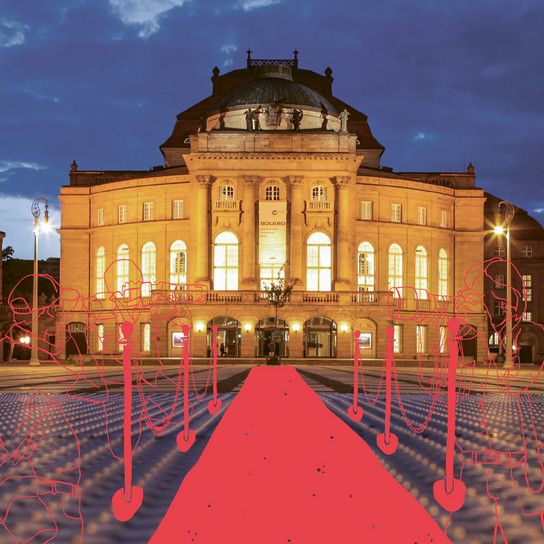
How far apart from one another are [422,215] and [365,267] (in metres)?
9.26

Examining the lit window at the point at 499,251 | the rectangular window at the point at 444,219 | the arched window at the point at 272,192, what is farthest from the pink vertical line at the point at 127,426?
the lit window at the point at 499,251

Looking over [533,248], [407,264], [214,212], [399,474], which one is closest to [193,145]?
[214,212]

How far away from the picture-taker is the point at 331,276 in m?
70.6

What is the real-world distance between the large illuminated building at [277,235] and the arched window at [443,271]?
18cm

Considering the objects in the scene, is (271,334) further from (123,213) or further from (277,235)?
(123,213)

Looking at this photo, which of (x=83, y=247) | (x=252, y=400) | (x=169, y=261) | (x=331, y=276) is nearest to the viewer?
(x=252, y=400)

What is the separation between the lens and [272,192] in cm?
7188

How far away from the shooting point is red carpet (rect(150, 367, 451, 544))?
16.9 feet

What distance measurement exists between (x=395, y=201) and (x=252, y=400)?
204 feet

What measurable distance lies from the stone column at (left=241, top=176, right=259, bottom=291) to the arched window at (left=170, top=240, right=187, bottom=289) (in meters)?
7.93

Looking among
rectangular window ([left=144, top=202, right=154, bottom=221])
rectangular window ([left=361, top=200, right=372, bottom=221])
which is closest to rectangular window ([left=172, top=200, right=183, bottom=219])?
rectangular window ([left=144, top=202, right=154, bottom=221])

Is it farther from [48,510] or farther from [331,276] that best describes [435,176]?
[48,510]

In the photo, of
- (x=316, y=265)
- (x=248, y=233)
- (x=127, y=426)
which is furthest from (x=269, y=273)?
(x=127, y=426)

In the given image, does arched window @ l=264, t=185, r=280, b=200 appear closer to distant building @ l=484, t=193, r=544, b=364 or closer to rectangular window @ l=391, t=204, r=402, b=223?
rectangular window @ l=391, t=204, r=402, b=223
